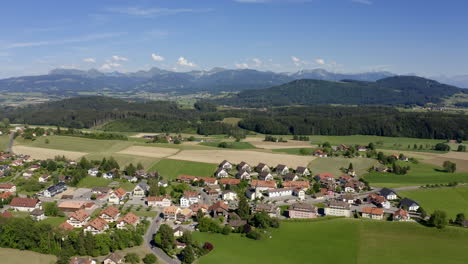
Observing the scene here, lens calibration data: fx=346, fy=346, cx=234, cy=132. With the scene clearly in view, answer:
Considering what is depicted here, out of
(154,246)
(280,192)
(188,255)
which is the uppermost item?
(280,192)

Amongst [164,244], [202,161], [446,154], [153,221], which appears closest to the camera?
[164,244]

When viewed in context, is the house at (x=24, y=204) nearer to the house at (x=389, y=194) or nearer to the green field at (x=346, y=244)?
the green field at (x=346, y=244)

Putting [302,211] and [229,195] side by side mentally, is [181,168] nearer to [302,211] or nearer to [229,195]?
[229,195]

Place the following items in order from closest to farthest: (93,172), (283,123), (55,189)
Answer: (55,189) → (93,172) → (283,123)

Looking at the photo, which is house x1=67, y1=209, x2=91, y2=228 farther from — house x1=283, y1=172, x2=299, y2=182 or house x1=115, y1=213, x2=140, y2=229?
house x1=283, y1=172, x2=299, y2=182

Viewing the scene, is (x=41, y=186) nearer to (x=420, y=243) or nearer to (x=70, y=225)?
(x=70, y=225)

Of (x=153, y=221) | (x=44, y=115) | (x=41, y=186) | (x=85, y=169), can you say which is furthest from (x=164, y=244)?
(x=44, y=115)

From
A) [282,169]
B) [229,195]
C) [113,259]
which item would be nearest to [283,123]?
[282,169]
